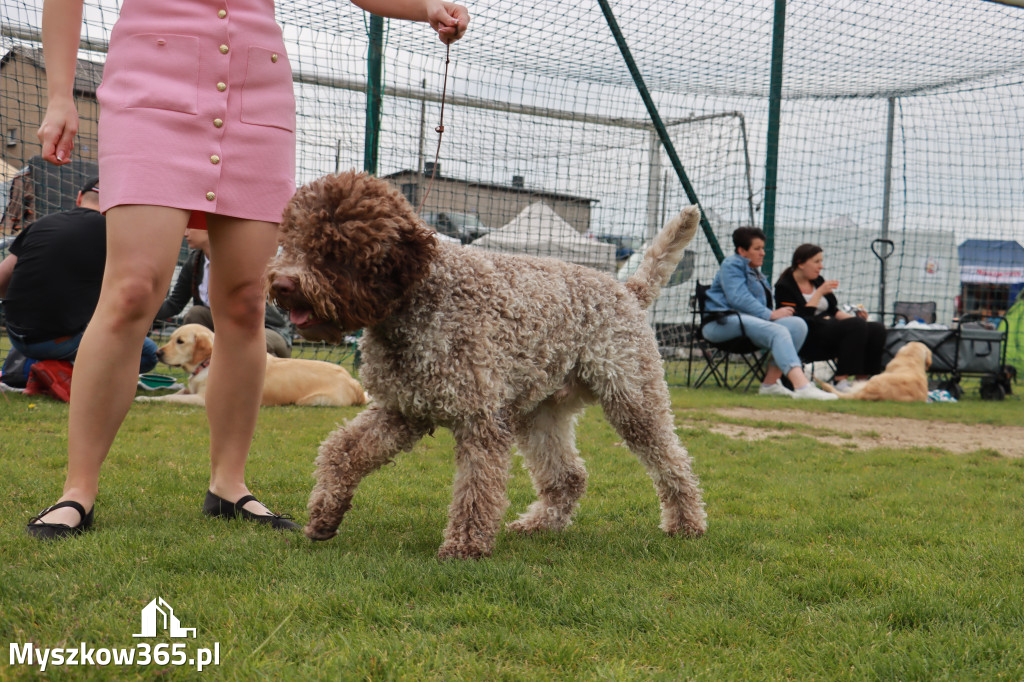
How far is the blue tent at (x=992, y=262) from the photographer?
13820 mm

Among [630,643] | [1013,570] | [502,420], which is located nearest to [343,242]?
[502,420]

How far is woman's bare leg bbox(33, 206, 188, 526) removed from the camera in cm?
268

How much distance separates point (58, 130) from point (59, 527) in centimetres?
131

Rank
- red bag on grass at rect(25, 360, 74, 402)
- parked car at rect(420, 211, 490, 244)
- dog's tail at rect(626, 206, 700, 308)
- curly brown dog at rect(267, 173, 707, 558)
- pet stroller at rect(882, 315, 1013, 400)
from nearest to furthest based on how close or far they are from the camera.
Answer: curly brown dog at rect(267, 173, 707, 558)
dog's tail at rect(626, 206, 700, 308)
red bag on grass at rect(25, 360, 74, 402)
pet stroller at rect(882, 315, 1013, 400)
parked car at rect(420, 211, 490, 244)

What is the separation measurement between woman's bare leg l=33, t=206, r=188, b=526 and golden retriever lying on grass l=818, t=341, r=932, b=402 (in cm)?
854

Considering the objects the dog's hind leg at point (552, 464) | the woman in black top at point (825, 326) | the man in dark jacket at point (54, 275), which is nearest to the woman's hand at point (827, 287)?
the woman in black top at point (825, 326)

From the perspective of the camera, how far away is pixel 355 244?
254 cm

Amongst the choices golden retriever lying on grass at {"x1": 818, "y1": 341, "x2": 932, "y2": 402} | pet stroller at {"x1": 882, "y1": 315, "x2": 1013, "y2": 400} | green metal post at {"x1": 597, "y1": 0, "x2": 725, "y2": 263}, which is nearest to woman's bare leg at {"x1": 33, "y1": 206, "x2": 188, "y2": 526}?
green metal post at {"x1": 597, "y1": 0, "x2": 725, "y2": 263}

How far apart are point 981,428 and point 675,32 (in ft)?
16.9

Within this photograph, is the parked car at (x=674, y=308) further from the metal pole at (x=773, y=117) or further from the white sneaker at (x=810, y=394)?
the white sneaker at (x=810, y=394)

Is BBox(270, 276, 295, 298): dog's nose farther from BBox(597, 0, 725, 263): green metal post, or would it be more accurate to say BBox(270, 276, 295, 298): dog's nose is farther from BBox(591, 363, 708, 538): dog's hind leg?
BBox(597, 0, 725, 263): green metal post

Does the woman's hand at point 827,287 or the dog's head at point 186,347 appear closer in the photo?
the dog's head at point 186,347

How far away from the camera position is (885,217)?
12469 millimetres

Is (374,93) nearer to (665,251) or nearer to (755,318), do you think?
(755,318)
